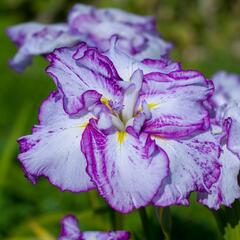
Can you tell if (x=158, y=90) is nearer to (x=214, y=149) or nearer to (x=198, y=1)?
(x=214, y=149)

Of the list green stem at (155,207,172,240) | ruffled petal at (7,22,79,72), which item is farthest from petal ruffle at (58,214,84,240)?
ruffled petal at (7,22,79,72)

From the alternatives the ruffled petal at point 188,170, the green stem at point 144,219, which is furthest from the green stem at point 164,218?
the ruffled petal at point 188,170

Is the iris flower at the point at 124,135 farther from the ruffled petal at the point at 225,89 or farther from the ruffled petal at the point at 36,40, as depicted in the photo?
the ruffled petal at the point at 36,40

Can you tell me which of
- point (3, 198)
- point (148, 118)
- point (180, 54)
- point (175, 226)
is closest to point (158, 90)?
point (148, 118)

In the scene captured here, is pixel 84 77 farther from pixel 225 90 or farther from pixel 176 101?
pixel 225 90

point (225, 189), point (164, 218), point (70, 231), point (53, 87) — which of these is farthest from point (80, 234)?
point (53, 87)
